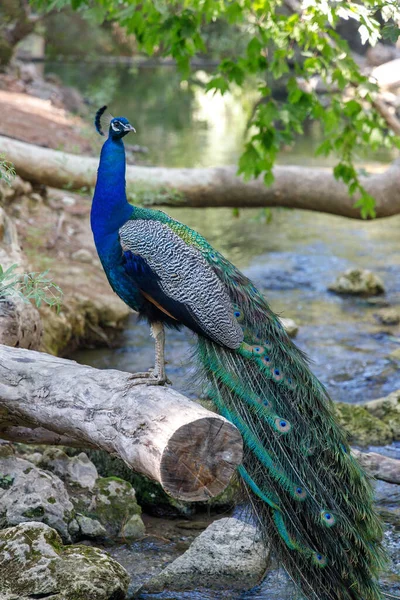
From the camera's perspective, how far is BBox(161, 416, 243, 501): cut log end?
2.69 meters

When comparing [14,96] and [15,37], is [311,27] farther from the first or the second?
[15,37]

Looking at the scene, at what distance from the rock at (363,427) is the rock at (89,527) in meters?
1.89

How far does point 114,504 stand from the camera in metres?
4.23

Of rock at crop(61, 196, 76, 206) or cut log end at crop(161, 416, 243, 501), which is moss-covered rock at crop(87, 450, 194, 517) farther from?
rock at crop(61, 196, 76, 206)

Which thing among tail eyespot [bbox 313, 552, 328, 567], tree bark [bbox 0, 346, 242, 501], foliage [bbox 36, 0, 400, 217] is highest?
foliage [bbox 36, 0, 400, 217]

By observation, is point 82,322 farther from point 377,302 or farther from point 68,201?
point 377,302

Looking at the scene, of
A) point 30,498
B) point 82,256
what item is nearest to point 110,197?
point 30,498

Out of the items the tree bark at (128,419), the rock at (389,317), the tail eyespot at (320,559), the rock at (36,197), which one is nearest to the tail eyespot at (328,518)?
the tail eyespot at (320,559)

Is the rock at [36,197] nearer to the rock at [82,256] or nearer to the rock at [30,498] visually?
the rock at [82,256]

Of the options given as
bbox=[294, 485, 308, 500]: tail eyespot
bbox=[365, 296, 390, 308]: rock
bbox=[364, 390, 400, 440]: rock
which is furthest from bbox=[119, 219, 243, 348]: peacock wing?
bbox=[365, 296, 390, 308]: rock

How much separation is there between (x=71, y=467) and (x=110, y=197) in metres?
1.59

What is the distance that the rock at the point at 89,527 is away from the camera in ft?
13.1

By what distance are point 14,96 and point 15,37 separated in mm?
4289

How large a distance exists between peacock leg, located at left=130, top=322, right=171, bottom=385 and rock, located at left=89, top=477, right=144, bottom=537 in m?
1.03
